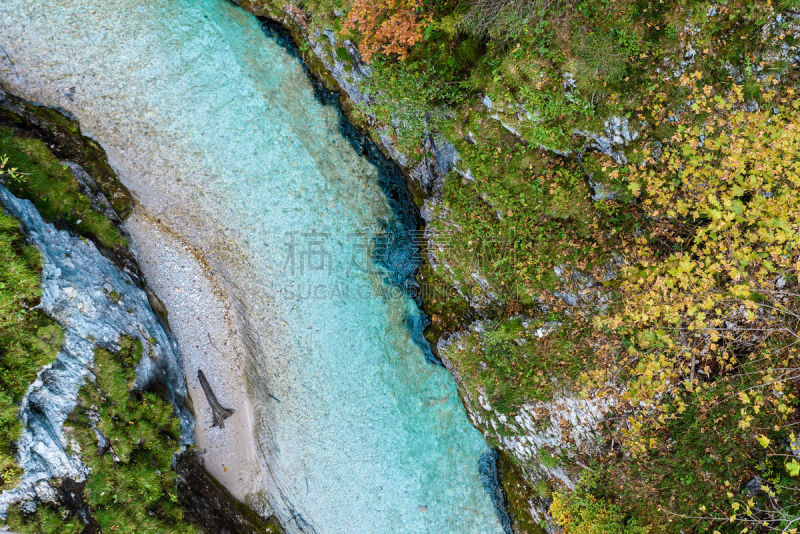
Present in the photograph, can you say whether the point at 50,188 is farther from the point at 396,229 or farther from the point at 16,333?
the point at 396,229

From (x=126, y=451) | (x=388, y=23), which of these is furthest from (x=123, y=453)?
(x=388, y=23)

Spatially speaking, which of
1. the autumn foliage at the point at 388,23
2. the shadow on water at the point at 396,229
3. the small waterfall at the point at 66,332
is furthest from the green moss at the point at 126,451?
the autumn foliage at the point at 388,23

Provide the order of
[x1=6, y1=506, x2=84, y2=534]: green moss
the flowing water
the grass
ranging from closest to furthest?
[x1=6, y1=506, x2=84, y2=534]: green moss
the grass
the flowing water

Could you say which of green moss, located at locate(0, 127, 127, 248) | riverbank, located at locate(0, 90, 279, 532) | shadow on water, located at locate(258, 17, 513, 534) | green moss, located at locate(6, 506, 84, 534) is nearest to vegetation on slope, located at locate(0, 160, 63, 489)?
green moss, located at locate(6, 506, 84, 534)

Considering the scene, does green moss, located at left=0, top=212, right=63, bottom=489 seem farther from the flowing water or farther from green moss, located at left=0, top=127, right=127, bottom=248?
the flowing water

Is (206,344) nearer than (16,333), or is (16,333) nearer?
(16,333)

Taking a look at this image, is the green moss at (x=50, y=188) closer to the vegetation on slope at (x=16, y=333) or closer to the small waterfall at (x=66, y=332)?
the small waterfall at (x=66, y=332)
